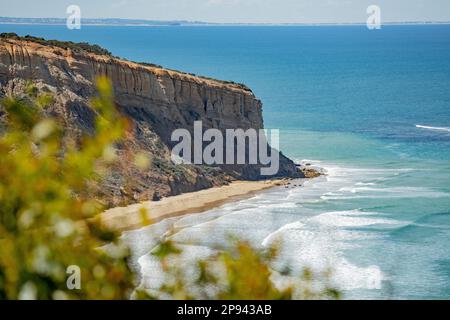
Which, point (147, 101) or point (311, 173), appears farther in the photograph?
point (311, 173)

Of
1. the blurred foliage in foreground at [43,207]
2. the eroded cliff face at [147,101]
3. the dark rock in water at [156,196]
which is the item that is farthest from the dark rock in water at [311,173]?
the blurred foliage in foreground at [43,207]

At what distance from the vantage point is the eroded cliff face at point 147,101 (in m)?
35.5

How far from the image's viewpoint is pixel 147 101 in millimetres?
40094

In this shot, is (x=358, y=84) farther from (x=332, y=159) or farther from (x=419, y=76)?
(x=332, y=159)

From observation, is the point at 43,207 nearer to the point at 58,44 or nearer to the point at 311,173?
the point at 58,44

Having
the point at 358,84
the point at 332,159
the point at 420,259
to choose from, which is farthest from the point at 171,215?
the point at 358,84

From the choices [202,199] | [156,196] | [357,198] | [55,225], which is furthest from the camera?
[357,198]

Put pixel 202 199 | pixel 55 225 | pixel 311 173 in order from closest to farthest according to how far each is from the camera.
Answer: pixel 55 225 < pixel 202 199 < pixel 311 173

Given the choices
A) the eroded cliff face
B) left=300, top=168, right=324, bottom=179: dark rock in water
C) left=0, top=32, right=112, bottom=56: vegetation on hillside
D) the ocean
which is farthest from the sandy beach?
left=0, top=32, right=112, bottom=56: vegetation on hillside

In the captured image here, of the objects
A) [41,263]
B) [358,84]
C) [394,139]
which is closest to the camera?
[41,263]

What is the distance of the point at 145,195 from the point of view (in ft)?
117

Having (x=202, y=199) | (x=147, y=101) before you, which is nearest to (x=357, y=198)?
(x=202, y=199)

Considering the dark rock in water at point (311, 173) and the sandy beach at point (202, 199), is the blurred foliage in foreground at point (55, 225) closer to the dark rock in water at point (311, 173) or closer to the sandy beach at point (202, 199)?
the sandy beach at point (202, 199)

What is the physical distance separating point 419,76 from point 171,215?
8788cm
